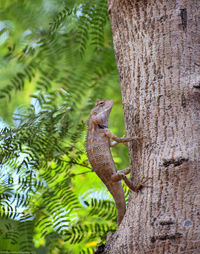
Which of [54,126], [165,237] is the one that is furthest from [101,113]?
[165,237]

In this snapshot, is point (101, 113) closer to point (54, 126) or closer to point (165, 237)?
point (54, 126)

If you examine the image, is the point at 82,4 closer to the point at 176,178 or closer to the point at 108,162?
→ the point at 108,162

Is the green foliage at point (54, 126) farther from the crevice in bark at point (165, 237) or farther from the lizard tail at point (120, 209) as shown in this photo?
the crevice in bark at point (165, 237)

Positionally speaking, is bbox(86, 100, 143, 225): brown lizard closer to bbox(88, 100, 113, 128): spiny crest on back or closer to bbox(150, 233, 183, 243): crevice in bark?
bbox(88, 100, 113, 128): spiny crest on back

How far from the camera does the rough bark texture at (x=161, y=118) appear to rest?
1948 millimetres

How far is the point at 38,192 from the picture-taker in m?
3.61

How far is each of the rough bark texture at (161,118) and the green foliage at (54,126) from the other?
1211mm

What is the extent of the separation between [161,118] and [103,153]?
1.19 metres

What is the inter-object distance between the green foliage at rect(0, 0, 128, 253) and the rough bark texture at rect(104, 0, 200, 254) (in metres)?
1.21

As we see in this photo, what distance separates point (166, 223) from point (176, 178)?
0.29 metres

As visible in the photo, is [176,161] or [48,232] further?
[48,232]

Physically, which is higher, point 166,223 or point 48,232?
point 166,223

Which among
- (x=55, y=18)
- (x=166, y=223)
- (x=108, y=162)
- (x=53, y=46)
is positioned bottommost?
(x=108, y=162)

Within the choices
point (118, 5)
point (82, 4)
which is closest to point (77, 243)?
point (118, 5)
